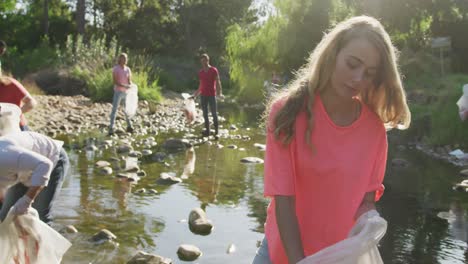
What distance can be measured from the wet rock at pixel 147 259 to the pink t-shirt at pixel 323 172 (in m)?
2.50

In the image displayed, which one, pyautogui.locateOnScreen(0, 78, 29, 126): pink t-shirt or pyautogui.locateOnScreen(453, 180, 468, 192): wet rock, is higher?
pyautogui.locateOnScreen(0, 78, 29, 126): pink t-shirt

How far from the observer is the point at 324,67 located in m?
2.08

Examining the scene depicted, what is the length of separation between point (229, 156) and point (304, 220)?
8.08 m

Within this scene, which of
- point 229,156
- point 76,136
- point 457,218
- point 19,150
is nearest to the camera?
point 19,150

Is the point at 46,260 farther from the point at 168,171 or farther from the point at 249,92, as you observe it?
the point at 249,92

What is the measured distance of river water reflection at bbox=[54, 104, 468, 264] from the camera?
5.01 meters

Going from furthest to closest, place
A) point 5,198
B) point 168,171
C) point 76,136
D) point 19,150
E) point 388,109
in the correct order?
point 76,136 < point 168,171 < point 5,198 < point 19,150 < point 388,109

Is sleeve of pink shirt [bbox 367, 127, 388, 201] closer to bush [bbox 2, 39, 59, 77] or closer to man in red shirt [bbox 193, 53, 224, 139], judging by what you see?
man in red shirt [bbox 193, 53, 224, 139]

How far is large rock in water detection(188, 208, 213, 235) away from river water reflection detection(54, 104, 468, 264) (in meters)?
0.07

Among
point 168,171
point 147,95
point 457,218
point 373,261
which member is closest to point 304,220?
point 373,261

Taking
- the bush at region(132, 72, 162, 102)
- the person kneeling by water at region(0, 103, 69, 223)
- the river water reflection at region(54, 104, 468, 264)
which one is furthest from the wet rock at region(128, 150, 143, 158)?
the bush at region(132, 72, 162, 102)

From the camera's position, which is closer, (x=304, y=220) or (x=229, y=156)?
(x=304, y=220)

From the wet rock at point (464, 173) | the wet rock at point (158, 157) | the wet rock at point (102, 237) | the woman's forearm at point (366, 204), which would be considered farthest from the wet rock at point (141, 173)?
the woman's forearm at point (366, 204)

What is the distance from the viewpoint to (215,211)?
20.9 ft
